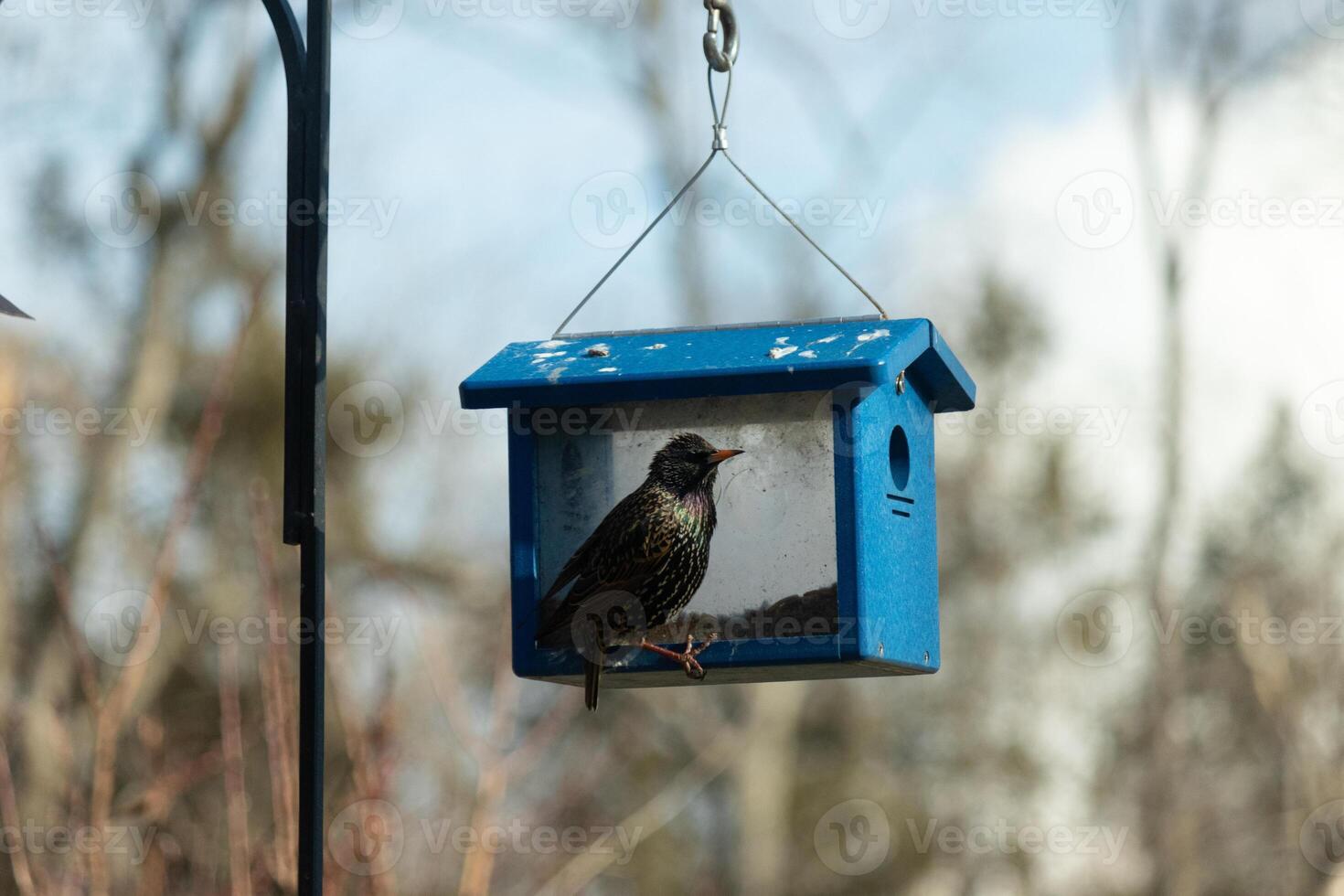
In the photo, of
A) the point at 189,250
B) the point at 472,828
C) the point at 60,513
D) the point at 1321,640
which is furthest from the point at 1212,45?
the point at 472,828

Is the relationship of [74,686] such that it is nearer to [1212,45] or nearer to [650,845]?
[650,845]

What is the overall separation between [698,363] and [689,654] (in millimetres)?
602

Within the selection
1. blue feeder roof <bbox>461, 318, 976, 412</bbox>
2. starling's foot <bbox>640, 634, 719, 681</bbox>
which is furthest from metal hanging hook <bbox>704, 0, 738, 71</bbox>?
starling's foot <bbox>640, 634, 719, 681</bbox>

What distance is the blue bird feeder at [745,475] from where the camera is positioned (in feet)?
12.4

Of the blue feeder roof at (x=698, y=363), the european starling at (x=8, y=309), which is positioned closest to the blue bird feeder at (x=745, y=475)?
the blue feeder roof at (x=698, y=363)

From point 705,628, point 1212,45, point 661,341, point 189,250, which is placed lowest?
point 705,628

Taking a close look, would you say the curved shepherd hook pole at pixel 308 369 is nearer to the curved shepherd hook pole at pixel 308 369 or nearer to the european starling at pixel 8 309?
the curved shepherd hook pole at pixel 308 369

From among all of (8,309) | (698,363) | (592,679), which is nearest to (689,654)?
(592,679)

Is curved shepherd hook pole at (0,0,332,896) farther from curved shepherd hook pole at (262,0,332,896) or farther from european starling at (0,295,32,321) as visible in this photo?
european starling at (0,295,32,321)

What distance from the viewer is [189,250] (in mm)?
12344

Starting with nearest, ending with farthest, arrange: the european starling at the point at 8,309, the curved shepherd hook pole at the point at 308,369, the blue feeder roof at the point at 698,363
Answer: the european starling at the point at 8,309, the curved shepherd hook pole at the point at 308,369, the blue feeder roof at the point at 698,363

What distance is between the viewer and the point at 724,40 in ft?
13.4

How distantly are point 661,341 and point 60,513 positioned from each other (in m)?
7.89

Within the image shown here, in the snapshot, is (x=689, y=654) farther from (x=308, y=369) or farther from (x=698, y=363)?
(x=308, y=369)
